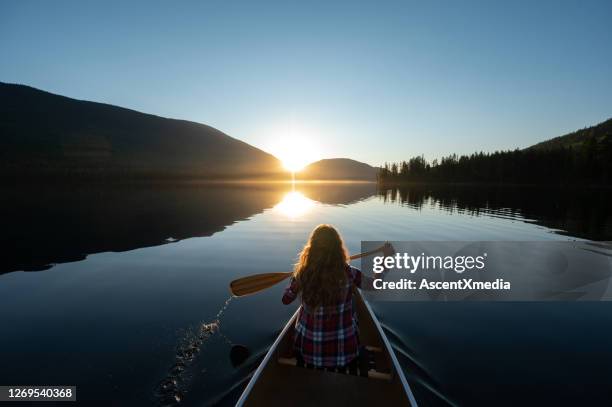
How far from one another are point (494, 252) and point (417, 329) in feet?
39.2

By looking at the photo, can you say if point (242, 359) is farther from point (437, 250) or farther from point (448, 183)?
point (448, 183)

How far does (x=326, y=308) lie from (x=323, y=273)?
1.64ft

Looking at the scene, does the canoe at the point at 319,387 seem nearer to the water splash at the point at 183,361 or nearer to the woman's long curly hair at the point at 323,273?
the woman's long curly hair at the point at 323,273

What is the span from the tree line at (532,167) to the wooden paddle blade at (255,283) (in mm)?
151912

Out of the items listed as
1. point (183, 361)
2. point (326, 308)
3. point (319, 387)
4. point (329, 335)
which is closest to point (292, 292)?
point (326, 308)

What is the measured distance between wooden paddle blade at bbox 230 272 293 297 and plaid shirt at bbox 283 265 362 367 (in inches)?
116

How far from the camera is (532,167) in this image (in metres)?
130

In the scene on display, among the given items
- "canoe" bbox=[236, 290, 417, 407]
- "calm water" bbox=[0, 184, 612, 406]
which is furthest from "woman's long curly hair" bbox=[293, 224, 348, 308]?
"calm water" bbox=[0, 184, 612, 406]

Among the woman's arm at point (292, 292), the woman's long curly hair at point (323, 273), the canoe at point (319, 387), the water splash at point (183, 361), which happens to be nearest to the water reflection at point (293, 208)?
the water splash at point (183, 361)

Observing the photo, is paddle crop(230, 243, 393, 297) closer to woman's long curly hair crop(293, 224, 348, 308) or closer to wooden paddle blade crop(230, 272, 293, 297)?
wooden paddle blade crop(230, 272, 293, 297)

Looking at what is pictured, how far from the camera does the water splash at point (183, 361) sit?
5.45 metres

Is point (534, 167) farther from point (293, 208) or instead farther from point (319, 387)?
point (319, 387)

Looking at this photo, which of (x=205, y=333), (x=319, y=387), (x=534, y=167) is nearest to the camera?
(x=319, y=387)

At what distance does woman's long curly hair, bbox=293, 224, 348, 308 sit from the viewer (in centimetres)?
411
